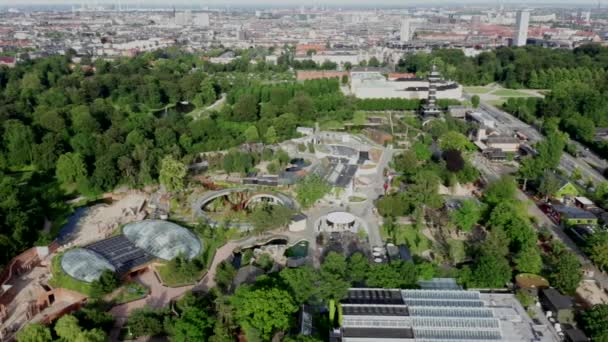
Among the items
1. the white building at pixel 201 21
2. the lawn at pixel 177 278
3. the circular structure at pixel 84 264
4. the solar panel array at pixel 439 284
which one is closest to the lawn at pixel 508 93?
the solar panel array at pixel 439 284

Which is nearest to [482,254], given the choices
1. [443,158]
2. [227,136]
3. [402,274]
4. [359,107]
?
[402,274]

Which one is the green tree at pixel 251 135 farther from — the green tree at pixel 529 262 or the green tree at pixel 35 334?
the green tree at pixel 35 334

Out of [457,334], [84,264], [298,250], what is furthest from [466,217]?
[84,264]

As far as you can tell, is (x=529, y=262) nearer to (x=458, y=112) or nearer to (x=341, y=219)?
(x=341, y=219)

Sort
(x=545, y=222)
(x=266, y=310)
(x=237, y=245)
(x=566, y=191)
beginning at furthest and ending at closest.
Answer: (x=566, y=191) < (x=545, y=222) < (x=237, y=245) < (x=266, y=310)

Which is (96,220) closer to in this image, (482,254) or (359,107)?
(482,254)

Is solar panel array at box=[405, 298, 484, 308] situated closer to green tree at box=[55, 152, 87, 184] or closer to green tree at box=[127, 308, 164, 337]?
green tree at box=[127, 308, 164, 337]
